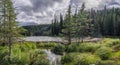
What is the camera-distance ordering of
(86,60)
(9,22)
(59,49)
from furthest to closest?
(59,49), (9,22), (86,60)

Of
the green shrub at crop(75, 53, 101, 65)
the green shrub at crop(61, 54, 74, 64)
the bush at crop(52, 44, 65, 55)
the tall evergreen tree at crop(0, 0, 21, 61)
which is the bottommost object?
the bush at crop(52, 44, 65, 55)

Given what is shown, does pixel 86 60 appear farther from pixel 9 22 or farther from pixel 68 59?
pixel 9 22

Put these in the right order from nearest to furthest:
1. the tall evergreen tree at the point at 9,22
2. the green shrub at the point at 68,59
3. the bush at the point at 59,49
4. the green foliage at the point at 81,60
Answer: the green foliage at the point at 81,60, the green shrub at the point at 68,59, the tall evergreen tree at the point at 9,22, the bush at the point at 59,49

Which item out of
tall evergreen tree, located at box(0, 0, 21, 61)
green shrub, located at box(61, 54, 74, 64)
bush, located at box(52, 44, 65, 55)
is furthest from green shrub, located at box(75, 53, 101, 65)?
bush, located at box(52, 44, 65, 55)

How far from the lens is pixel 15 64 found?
30.6 m

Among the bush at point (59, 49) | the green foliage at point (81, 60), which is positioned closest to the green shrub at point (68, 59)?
the green foliage at point (81, 60)

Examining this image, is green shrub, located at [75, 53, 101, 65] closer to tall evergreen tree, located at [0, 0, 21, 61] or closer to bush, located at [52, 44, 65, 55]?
tall evergreen tree, located at [0, 0, 21, 61]

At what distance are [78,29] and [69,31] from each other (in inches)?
454

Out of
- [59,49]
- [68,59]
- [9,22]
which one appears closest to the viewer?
[68,59]

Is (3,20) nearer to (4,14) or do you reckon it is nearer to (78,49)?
(4,14)

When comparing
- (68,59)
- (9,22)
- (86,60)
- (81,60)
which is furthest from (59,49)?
(86,60)

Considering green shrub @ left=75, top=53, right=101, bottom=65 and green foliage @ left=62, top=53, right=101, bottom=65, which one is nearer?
green shrub @ left=75, top=53, right=101, bottom=65

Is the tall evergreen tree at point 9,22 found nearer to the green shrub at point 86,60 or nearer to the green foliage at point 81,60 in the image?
the green foliage at point 81,60

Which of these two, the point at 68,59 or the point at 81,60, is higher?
the point at 81,60
